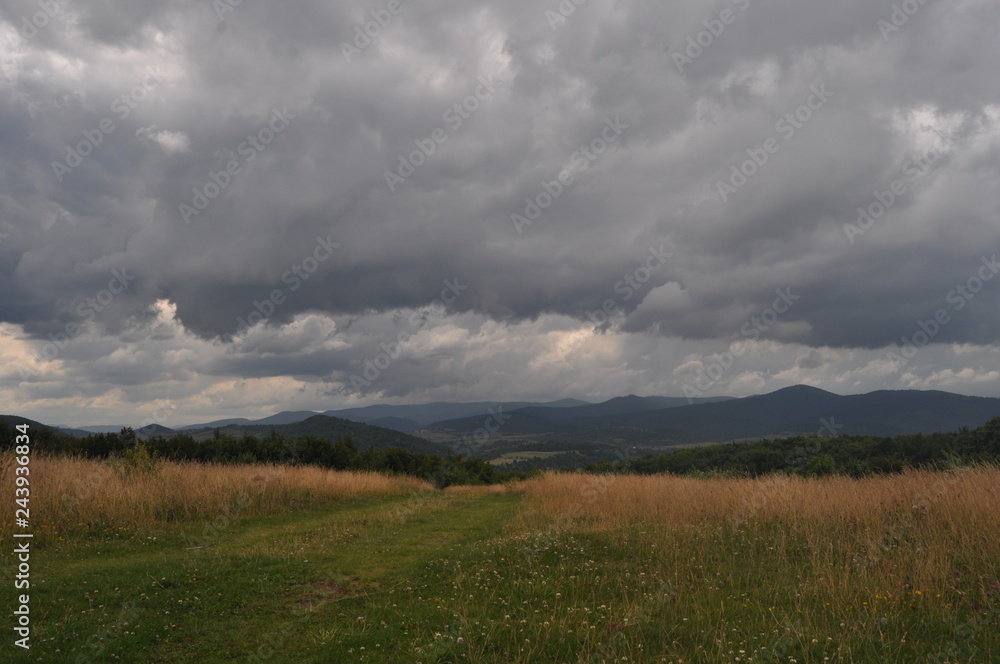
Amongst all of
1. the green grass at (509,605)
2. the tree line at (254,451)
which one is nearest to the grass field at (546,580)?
the green grass at (509,605)

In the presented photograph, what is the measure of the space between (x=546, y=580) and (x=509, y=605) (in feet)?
A: 4.41

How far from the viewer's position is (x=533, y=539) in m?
13.4

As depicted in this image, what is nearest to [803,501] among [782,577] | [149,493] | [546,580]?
[782,577]

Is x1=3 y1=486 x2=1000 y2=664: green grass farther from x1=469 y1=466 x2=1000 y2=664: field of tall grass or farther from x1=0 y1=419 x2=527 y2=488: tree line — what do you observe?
x1=0 y1=419 x2=527 y2=488: tree line

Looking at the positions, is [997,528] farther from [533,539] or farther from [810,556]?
[533,539]

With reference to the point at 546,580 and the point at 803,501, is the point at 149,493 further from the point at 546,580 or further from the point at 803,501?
the point at 803,501

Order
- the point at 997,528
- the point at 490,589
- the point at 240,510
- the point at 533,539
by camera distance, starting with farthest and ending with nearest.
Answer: the point at 240,510 → the point at 533,539 → the point at 997,528 → the point at 490,589

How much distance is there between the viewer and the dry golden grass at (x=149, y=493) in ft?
52.3

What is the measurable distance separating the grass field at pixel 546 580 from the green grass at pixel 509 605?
0.04 metres

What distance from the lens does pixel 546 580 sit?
9.70 meters

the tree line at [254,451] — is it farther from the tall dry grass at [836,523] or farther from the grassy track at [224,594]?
the tall dry grass at [836,523]

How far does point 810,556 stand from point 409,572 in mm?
8252

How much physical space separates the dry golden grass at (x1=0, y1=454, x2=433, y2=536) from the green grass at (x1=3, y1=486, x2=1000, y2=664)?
220cm

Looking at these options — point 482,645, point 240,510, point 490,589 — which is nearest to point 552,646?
point 482,645
